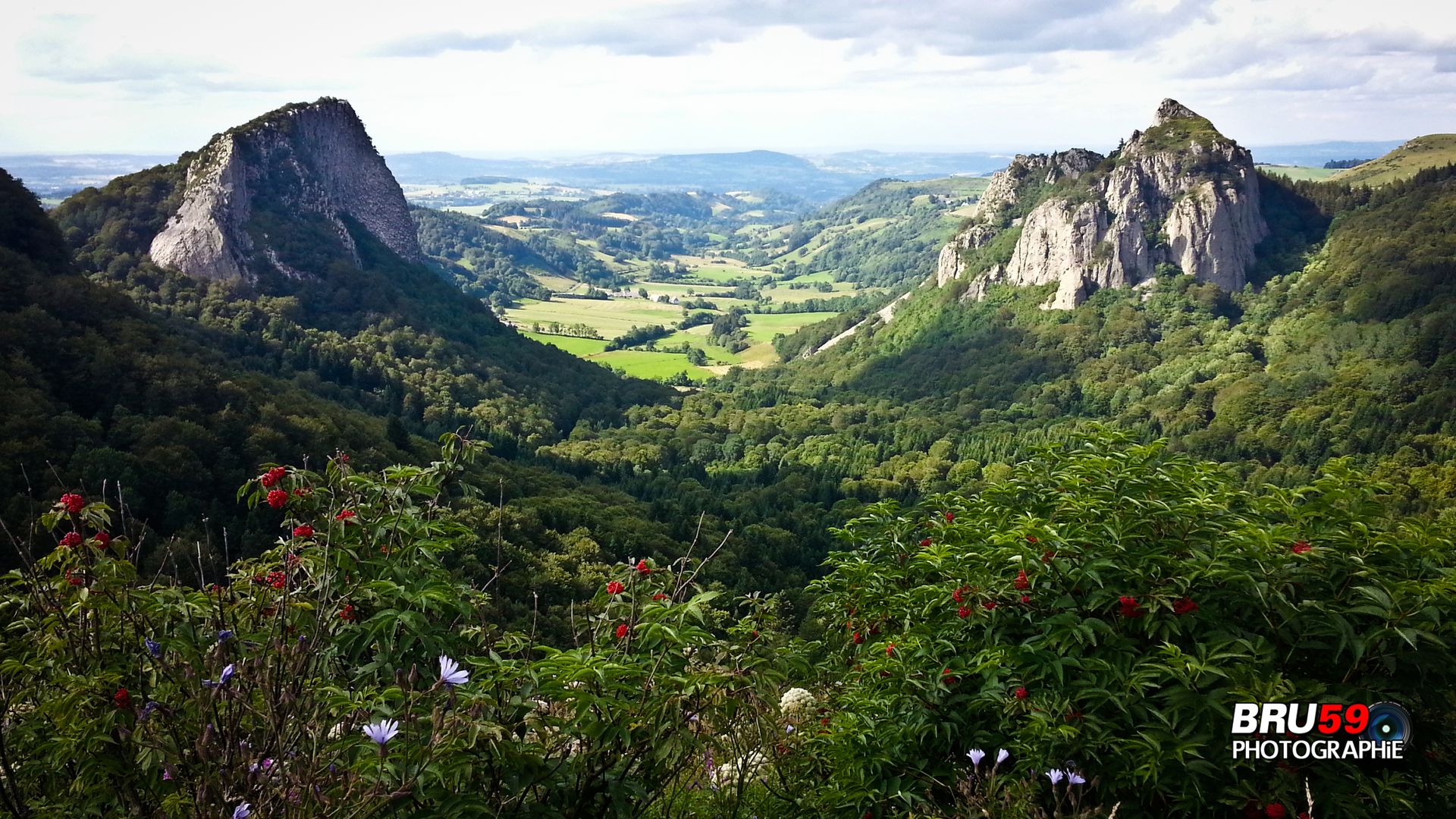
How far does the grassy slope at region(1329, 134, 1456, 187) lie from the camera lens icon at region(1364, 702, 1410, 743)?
21619 cm

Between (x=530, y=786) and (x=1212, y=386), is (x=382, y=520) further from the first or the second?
(x=1212, y=386)

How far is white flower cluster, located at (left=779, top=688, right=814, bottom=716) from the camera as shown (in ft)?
30.9

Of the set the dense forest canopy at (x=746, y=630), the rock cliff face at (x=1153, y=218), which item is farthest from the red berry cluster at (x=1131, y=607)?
the rock cliff face at (x=1153, y=218)

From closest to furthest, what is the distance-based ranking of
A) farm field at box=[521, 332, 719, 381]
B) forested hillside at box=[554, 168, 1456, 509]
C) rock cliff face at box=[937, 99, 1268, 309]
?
forested hillside at box=[554, 168, 1456, 509]
rock cliff face at box=[937, 99, 1268, 309]
farm field at box=[521, 332, 719, 381]

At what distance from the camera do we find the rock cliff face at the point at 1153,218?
15275cm

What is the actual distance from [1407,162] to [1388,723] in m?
243

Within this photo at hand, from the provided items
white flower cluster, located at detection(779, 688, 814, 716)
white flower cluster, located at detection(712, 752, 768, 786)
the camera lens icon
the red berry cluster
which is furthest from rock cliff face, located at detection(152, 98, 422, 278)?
the camera lens icon

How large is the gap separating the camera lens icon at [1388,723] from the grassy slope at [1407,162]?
21619 cm

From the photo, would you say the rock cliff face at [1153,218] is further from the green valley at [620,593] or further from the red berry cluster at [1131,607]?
the red berry cluster at [1131,607]

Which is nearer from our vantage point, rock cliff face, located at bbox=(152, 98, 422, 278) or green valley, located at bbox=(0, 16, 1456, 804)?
green valley, located at bbox=(0, 16, 1456, 804)

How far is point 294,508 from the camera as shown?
6203 millimetres

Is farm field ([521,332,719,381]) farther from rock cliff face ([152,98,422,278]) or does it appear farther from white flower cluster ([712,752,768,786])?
white flower cluster ([712,752,768,786])

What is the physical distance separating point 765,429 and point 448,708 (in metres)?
121

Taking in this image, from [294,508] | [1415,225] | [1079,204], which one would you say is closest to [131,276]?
[294,508]
